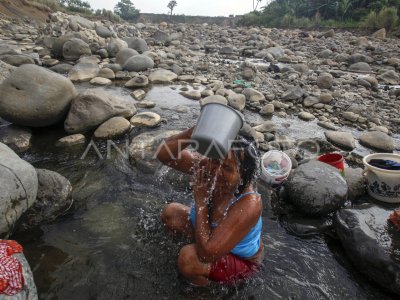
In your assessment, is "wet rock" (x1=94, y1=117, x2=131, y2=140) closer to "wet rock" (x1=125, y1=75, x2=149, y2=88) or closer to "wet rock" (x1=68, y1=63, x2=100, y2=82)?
"wet rock" (x1=125, y1=75, x2=149, y2=88)

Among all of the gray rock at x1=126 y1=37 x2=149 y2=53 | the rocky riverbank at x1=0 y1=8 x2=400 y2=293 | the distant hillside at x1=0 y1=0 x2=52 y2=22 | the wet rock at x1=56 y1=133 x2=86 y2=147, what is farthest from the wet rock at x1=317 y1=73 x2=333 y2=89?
the distant hillside at x1=0 y1=0 x2=52 y2=22

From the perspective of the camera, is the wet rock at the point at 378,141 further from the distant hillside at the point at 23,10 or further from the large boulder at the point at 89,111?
the distant hillside at the point at 23,10

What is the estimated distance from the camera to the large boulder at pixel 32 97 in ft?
16.9

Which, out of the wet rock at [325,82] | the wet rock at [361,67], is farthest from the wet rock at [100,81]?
the wet rock at [361,67]

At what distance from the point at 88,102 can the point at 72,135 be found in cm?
64

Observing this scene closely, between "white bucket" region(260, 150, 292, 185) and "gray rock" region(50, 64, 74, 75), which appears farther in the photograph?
"gray rock" region(50, 64, 74, 75)

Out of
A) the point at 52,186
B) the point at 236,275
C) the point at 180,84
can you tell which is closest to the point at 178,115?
the point at 180,84

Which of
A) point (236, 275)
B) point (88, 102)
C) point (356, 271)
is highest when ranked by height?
point (88, 102)

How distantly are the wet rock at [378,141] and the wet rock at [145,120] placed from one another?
4.08 meters

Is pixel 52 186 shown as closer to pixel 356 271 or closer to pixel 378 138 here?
pixel 356 271

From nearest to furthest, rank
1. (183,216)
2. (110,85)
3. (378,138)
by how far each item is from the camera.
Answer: (183,216)
(378,138)
(110,85)

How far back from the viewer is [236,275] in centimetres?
294

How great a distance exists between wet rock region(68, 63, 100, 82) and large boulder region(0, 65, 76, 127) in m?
3.63

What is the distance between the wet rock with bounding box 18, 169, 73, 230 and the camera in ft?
11.5
